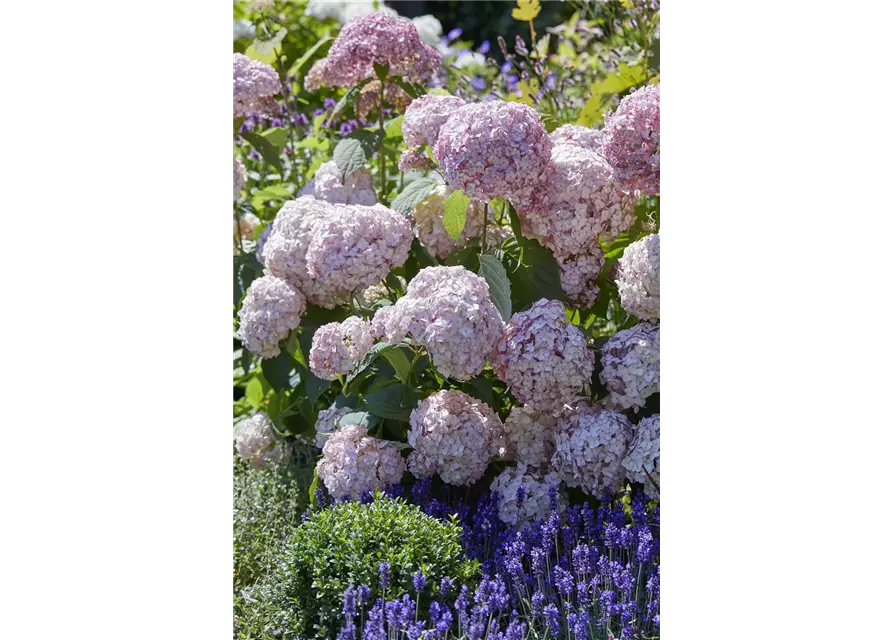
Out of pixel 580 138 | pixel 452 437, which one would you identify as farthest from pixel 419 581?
pixel 580 138

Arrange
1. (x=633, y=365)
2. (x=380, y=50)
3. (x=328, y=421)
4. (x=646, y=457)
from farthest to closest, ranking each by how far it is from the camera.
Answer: (x=380, y=50) → (x=328, y=421) → (x=633, y=365) → (x=646, y=457)

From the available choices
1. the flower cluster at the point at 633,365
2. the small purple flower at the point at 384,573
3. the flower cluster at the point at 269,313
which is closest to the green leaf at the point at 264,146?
the flower cluster at the point at 269,313

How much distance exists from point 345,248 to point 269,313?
365 millimetres

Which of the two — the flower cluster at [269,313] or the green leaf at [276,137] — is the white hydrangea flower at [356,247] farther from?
the green leaf at [276,137]

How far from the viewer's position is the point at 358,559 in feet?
6.80

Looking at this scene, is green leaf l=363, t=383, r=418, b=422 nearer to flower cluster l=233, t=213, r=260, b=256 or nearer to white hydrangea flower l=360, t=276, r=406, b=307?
white hydrangea flower l=360, t=276, r=406, b=307

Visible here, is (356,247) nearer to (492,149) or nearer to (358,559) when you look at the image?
(492,149)

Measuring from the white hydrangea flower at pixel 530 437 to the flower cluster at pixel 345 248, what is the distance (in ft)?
1.90

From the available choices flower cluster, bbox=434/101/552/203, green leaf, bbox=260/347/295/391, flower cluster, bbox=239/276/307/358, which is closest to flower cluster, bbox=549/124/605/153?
flower cluster, bbox=434/101/552/203

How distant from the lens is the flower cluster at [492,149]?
7.90ft

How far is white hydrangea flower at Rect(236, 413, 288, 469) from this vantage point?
326 centimetres
